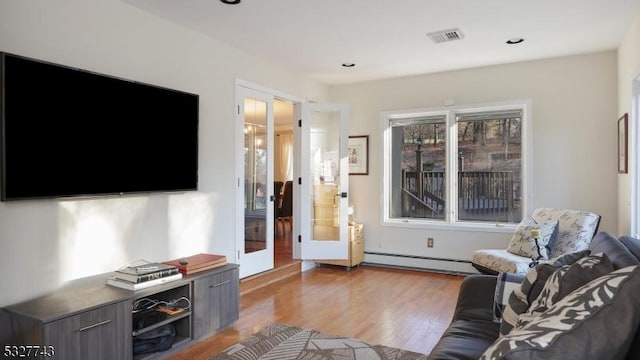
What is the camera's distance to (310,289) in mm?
4344

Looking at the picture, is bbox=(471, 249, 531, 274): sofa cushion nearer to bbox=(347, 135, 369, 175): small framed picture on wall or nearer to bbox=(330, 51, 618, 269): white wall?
bbox=(330, 51, 618, 269): white wall

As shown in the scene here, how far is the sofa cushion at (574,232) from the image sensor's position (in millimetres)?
3535

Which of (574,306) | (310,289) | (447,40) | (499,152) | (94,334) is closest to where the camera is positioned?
(574,306)

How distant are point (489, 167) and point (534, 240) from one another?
153 centimetres

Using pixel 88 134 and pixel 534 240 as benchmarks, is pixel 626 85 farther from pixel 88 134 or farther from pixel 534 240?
pixel 88 134

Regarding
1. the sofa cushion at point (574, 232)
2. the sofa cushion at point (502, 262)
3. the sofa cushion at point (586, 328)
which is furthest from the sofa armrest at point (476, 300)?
the sofa cushion at point (574, 232)

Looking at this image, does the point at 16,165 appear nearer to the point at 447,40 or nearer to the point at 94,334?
the point at 94,334

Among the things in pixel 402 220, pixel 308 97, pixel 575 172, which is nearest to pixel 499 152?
pixel 575 172

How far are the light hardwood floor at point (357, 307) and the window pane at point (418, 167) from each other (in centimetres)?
88

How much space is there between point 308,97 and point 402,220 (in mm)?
2041

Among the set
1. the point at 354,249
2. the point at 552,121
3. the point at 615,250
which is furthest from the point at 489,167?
the point at 615,250

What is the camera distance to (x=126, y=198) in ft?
9.93

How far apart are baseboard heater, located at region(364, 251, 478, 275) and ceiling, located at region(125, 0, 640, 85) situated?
7.78ft

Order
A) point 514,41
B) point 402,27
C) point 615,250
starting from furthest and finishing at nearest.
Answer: point 514,41, point 402,27, point 615,250
